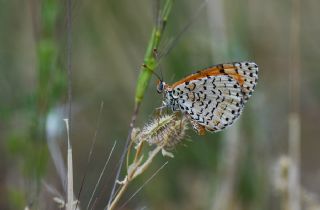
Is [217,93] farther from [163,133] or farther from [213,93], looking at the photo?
[163,133]

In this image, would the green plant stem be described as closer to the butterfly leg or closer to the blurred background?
the butterfly leg

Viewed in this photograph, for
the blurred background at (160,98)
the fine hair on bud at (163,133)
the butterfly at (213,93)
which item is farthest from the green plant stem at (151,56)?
the blurred background at (160,98)

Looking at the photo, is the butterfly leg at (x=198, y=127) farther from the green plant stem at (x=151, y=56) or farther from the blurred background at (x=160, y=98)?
the blurred background at (x=160, y=98)

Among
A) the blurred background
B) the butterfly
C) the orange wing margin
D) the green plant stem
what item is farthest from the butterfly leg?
the blurred background

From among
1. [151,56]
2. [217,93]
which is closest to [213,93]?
[217,93]

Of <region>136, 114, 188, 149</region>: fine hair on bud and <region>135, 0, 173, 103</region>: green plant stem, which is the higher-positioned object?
<region>135, 0, 173, 103</region>: green plant stem

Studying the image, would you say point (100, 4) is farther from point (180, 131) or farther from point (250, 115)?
point (180, 131)

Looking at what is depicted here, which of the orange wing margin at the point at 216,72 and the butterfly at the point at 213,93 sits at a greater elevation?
the orange wing margin at the point at 216,72

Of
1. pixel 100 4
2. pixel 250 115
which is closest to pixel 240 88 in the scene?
pixel 250 115
